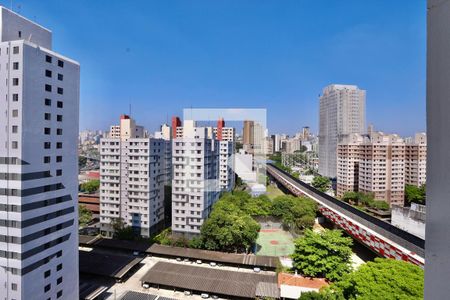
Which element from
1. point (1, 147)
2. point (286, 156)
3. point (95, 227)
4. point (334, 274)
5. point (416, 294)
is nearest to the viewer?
point (416, 294)

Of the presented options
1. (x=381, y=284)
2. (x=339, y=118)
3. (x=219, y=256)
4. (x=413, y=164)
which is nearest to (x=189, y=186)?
(x=219, y=256)

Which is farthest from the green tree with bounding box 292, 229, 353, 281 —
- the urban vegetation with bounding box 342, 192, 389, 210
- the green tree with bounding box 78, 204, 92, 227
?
the green tree with bounding box 78, 204, 92, 227

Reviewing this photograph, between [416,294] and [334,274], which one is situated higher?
[416,294]

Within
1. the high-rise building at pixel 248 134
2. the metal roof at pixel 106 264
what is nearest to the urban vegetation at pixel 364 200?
the high-rise building at pixel 248 134

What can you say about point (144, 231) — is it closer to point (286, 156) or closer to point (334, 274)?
point (334, 274)

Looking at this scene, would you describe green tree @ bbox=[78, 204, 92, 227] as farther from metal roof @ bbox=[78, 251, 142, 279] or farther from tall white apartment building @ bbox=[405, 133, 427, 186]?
tall white apartment building @ bbox=[405, 133, 427, 186]

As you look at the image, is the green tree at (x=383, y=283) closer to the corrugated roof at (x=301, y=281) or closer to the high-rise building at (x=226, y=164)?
the corrugated roof at (x=301, y=281)

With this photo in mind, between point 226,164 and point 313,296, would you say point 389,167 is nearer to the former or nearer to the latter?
point 226,164

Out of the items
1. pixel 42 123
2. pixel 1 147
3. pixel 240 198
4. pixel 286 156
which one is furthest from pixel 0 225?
pixel 286 156
